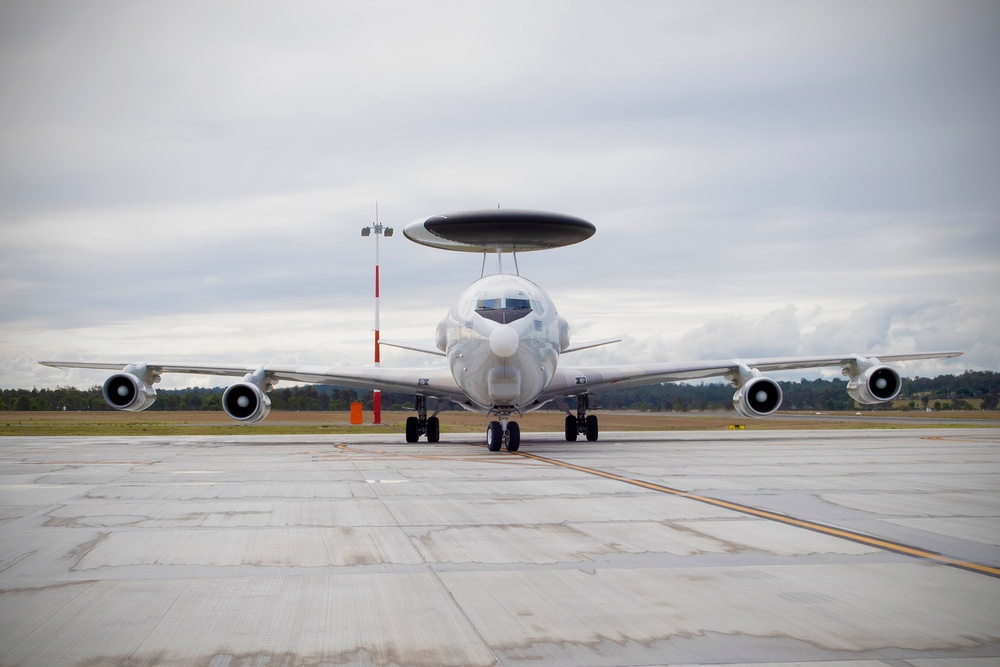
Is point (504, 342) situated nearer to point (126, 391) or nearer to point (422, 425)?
point (422, 425)

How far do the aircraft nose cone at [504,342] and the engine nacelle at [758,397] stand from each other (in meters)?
9.53

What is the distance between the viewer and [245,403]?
1074 inches

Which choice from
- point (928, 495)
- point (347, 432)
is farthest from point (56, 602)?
point (347, 432)

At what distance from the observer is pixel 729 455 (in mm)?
19625

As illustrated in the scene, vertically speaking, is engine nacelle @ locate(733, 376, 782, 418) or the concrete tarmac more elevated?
engine nacelle @ locate(733, 376, 782, 418)

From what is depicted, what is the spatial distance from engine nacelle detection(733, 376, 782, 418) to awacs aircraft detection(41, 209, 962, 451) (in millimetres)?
31

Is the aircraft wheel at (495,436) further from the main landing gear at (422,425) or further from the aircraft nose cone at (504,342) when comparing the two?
the main landing gear at (422,425)

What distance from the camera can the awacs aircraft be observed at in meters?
22.0

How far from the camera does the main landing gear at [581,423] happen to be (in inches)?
1109

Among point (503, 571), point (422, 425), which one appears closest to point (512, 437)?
point (422, 425)

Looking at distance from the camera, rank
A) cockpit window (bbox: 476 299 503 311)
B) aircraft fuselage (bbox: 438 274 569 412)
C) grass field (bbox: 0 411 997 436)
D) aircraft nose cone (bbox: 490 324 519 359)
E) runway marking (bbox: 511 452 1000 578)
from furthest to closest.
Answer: grass field (bbox: 0 411 997 436) < cockpit window (bbox: 476 299 503 311) < aircraft fuselage (bbox: 438 274 569 412) < aircraft nose cone (bbox: 490 324 519 359) < runway marking (bbox: 511 452 1000 578)

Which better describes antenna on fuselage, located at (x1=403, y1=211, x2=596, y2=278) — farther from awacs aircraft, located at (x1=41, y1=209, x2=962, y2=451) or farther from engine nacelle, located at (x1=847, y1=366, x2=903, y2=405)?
engine nacelle, located at (x1=847, y1=366, x2=903, y2=405)

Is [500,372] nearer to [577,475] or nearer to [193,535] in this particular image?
[577,475]

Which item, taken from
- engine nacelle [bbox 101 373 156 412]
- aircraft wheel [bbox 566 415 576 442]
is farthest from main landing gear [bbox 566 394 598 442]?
engine nacelle [bbox 101 373 156 412]
